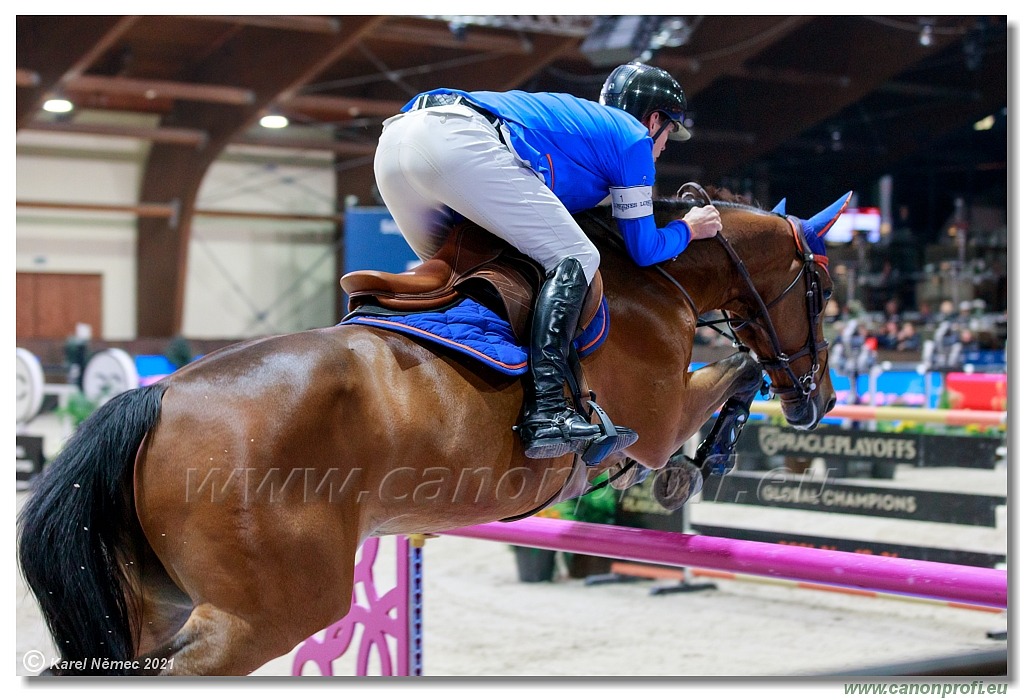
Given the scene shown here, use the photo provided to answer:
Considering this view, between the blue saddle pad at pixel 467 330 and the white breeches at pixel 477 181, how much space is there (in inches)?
8.0

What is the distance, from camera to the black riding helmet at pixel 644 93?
8.78 feet

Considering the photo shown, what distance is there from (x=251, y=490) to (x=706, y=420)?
4.67ft

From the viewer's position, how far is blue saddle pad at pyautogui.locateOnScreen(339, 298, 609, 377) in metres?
2.09

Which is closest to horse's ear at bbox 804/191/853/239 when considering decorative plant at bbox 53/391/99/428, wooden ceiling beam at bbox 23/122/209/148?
decorative plant at bbox 53/391/99/428

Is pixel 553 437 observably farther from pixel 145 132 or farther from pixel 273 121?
pixel 145 132

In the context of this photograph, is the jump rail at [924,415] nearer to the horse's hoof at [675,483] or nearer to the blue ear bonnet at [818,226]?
the blue ear bonnet at [818,226]

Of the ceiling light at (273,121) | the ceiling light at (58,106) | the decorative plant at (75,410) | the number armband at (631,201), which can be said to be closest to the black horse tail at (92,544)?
the number armband at (631,201)

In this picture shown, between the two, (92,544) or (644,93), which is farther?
(644,93)

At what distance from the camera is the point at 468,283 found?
2262 mm

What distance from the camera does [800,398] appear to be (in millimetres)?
3074

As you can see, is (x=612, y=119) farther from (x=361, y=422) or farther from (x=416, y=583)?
(x=416, y=583)

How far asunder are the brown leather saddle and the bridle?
81cm

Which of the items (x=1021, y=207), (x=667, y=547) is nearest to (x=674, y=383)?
Result: (x=667, y=547)

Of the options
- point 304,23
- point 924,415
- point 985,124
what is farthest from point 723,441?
point 985,124
